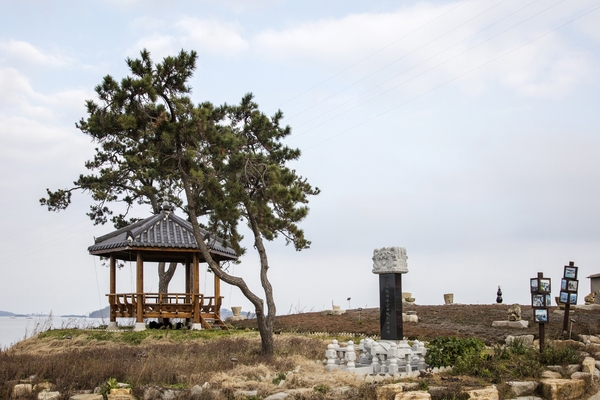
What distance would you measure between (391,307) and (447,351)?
2219mm

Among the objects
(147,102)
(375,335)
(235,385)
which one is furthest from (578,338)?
(147,102)

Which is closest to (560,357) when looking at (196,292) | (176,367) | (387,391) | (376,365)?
(376,365)

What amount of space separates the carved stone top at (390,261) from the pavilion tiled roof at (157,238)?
7375 mm

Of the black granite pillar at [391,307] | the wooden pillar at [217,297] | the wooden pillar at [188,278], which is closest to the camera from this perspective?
the black granite pillar at [391,307]

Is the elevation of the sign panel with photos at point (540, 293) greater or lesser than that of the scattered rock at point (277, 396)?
greater

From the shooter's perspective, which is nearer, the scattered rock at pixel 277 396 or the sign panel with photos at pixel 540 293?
the scattered rock at pixel 277 396

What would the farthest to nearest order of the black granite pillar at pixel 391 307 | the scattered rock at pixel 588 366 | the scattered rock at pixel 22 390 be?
1. the black granite pillar at pixel 391 307
2. the scattered rock at pixel 588 366
3. the scattered rock at pixel 22 390

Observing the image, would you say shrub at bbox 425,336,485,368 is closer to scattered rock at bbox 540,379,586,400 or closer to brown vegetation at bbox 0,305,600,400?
brown vegetation at bbox 0,305,600,400

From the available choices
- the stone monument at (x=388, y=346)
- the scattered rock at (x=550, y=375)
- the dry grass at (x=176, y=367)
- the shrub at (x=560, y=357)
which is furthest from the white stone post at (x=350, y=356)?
the shrub at (x=560, y=357)

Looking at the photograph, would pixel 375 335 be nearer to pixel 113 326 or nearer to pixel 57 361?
pixel 113 326

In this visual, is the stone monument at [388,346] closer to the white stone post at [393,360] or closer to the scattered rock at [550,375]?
the white stone post at [393,360]

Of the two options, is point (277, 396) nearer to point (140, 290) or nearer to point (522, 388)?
point (522, 388)

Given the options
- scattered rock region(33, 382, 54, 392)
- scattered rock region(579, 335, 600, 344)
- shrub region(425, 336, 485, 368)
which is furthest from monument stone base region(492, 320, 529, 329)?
scattered rock region(33, 382, 54, 392)

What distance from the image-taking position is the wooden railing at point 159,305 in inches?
909
